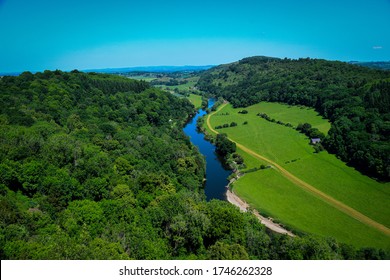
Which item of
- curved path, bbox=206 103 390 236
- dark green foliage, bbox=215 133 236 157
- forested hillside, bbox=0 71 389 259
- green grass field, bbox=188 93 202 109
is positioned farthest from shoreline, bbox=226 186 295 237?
green grass field, bbox=188 93 202 109

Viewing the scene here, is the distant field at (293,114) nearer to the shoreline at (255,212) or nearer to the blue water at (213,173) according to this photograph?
the blue water at (213,173)

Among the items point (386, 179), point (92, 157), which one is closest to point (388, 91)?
point (386, 179)

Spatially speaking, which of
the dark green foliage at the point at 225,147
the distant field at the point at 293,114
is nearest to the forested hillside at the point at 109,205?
the dark green foliage at the point at 225,147

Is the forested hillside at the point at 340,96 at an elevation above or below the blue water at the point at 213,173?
above

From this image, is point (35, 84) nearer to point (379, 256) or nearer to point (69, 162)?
point (69, 162)

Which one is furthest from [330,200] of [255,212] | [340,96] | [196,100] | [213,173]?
[196,100]

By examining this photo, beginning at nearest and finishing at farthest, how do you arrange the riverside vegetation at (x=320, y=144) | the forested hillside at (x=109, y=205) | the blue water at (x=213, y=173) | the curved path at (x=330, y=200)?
the forested hillside at (x=109, y=205) → the curved path at (x=330, y=200) → the riverside vegetation at (x=320, y=144) → the blue water at (x=213, y=173)

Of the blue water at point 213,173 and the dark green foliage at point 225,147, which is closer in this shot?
the blue water at point 213,173
